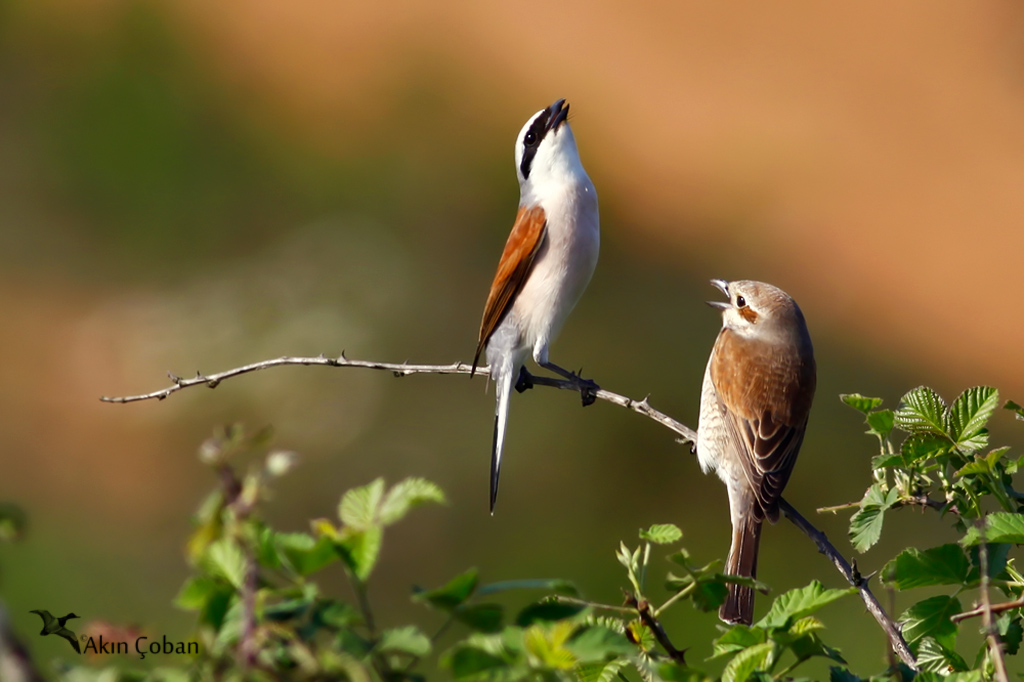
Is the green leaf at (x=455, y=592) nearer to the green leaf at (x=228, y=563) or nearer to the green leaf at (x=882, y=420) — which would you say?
the green leaf at (x=228, y=563)

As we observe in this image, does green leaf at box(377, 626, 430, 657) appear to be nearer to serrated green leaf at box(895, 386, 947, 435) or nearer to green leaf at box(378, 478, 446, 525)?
green leaf at box(378, 478, 446, 525)

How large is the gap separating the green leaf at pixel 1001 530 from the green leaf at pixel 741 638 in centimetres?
42

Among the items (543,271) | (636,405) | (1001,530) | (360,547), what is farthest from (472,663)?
(543,271)

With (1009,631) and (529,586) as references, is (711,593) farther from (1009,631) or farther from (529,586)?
(1009,631)

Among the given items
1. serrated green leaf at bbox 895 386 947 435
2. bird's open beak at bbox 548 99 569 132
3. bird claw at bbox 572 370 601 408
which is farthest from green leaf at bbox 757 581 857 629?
bird's open beak at bbox 548 99 569 132

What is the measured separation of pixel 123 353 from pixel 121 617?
13.5ft

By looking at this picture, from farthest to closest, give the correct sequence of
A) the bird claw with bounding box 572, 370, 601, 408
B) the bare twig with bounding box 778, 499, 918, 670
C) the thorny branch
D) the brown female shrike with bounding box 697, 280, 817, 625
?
the bird claw with bounding box 572, 370, 601, 408 < the brown female shrike with bounding box 697, 280, 817, 625 < the thorny branch < the bare twig with bounding box 778, 499, 918, 670

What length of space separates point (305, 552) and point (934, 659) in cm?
127

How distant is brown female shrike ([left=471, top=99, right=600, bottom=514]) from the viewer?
437 cm

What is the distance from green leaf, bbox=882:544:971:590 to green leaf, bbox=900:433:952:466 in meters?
0.29

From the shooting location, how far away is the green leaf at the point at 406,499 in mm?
1144

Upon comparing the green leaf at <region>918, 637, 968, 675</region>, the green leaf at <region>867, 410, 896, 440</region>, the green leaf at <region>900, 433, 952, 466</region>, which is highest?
the green leaf at <region>867, 410, 896, 440</region>

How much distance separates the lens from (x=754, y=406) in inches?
145

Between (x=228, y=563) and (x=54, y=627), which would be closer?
(x=228, y=563)
